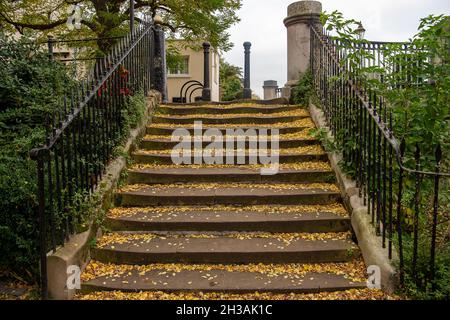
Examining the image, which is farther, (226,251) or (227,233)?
(227,233)

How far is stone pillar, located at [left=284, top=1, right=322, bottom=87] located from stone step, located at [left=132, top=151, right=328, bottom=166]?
269 cm

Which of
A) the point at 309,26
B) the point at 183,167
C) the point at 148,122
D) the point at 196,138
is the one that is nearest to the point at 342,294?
the point at 183,167

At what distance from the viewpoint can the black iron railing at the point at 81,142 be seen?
3.22 metres

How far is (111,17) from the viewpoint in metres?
10.0

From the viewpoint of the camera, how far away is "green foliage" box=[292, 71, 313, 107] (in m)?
6.73

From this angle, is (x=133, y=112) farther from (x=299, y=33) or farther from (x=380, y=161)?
(x=299, y=33)

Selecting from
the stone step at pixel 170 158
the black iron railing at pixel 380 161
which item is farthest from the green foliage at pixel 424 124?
the stone step at pixel 170 158

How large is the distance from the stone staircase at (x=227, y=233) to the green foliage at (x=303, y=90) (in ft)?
5.76

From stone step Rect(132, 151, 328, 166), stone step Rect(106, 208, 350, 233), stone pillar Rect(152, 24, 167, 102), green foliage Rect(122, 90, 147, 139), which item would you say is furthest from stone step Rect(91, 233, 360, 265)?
stone pillar Rect(152, 24, 167, 102)

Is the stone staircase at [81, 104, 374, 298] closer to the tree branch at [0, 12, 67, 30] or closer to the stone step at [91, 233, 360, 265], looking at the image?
the stone step at [91, 233, 360, 265]

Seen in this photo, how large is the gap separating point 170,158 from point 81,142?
4.77 ft

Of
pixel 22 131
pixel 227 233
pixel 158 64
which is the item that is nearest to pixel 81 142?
pixel 22 131

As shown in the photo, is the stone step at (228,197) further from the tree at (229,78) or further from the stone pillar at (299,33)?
the tree at (229,78)
